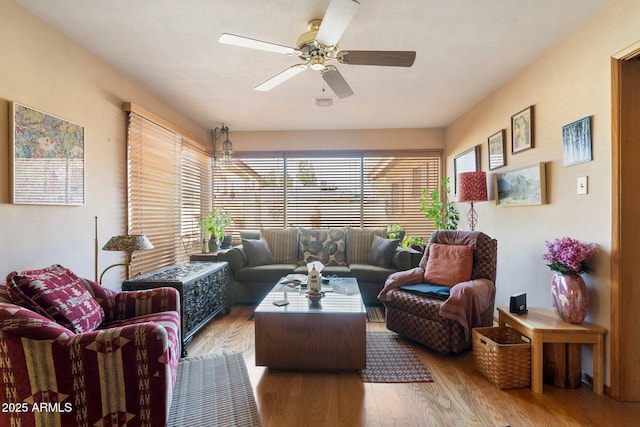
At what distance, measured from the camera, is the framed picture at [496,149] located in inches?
121

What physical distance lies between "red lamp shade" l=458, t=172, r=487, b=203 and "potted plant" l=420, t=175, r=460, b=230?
1.09 m

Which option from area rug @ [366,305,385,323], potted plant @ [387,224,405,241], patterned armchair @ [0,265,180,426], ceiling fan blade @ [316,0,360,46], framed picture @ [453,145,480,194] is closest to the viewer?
patterned armchair @ [0,265,180,426]

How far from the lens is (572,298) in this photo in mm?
1996

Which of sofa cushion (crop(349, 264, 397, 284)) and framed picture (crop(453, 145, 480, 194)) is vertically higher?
framed picture (crop(453, 145, 480, 194))

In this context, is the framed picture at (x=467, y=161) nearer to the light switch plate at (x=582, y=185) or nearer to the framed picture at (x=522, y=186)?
the framed picture at (x=522, y=186)

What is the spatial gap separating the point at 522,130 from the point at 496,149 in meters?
0.45

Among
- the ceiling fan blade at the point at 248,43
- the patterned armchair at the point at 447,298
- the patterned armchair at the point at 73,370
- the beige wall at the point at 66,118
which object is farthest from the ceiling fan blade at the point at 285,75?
the patterned armchair at the point at 447,298

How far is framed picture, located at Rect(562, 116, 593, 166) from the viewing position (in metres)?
2.04

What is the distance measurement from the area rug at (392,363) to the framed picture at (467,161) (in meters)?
2.24

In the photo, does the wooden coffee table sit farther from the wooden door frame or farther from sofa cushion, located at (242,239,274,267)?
sofa cushion, located at (242,239,274,267)

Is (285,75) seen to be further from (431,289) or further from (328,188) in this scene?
(328,188)

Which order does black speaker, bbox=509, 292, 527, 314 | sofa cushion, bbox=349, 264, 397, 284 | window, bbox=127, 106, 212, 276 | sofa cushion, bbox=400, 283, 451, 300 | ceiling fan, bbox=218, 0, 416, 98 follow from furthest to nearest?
sofa cushion, bbox=349, 264, 397, 284 → window, bbox=127, 106, 212, 276 → sofa cushion, bbox=400, 283, 451, 300 → black speaker, bbox=509, 292, 527, 314 → ceiling fan, bbox=218, 0, 416, 98

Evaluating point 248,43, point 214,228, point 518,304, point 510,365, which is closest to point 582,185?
point 518,304

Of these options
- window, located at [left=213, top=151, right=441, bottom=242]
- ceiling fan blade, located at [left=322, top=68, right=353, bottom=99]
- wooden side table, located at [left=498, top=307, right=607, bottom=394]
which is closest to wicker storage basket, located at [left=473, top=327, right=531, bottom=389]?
wooden side table, located at [left=498, top=307, right=607, bottom=394]
